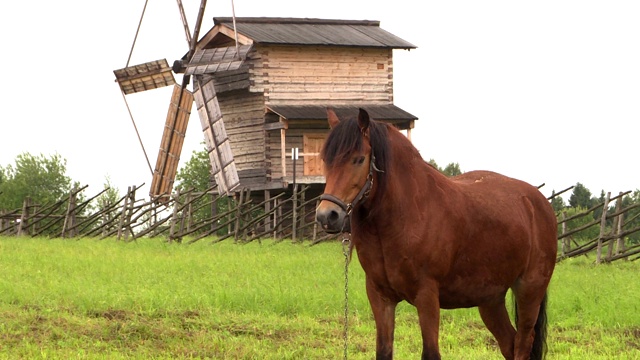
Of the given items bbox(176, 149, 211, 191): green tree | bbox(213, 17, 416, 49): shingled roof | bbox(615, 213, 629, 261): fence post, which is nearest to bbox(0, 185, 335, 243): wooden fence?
bbox(213, 17, 416, 49): shingled roof

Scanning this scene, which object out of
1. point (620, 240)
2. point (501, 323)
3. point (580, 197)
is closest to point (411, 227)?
point (501, 323)

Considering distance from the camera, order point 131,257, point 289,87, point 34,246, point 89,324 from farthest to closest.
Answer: point 289,87 → point 34,246 → point 131,257 → point 89,324

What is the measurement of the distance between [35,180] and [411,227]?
140 feet

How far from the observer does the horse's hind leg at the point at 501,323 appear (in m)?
7.68

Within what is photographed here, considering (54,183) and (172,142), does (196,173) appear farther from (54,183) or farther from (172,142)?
(172,142)

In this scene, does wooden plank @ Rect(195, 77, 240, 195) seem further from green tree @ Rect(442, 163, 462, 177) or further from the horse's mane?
the horse's mane

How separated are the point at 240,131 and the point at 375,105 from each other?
426cm

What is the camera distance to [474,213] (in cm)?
698

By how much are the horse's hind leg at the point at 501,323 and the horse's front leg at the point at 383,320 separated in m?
1.38

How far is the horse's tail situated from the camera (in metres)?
7.83

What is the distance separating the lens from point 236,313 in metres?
12.0

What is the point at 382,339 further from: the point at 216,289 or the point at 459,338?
the point at 216,289

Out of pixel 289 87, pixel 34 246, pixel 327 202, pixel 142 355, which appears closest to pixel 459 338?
pixel 142 355

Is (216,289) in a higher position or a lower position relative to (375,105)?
lower
